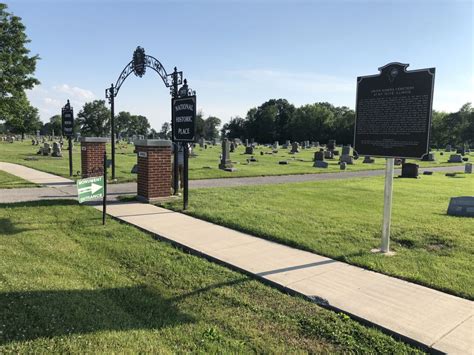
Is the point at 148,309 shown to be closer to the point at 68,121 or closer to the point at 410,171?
the point at 68,121

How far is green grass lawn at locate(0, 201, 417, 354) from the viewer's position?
3.28 m

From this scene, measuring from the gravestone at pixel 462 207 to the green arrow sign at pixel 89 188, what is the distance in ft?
25.6

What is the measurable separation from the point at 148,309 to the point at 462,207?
310 inches

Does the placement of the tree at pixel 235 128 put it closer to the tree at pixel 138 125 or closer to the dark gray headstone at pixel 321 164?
the tree at pixel 138 125

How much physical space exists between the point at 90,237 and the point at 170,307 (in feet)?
10.3

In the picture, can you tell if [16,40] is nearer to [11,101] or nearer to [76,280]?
[11,101]

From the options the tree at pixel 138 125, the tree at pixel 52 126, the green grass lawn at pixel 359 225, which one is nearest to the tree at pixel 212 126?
the tree at pixel 138 125

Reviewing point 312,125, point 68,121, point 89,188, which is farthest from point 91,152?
point 312,125

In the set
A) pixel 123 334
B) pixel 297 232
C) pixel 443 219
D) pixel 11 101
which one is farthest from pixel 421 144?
pixel 11 101

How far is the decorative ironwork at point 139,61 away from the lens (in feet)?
41.0

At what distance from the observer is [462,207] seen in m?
8.84

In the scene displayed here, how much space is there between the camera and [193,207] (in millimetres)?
9258

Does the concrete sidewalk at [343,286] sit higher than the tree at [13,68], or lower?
lower

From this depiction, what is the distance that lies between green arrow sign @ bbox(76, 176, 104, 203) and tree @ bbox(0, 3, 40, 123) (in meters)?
26.2
